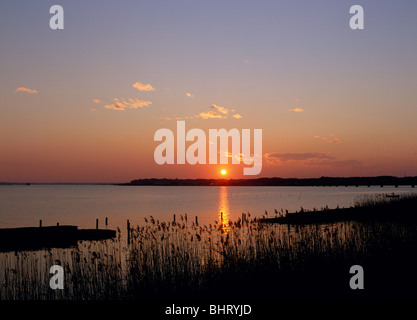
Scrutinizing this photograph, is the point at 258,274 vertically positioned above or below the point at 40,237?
above

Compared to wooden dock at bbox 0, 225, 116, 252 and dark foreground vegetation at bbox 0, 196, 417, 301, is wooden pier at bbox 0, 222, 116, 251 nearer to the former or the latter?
wooden dock at bbox 0, 225, 116, 252

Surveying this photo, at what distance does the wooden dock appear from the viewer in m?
33.0

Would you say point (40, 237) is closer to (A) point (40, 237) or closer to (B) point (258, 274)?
(A) point (40, 237)

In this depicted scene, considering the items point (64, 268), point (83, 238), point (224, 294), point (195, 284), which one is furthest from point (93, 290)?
point (83, 238)

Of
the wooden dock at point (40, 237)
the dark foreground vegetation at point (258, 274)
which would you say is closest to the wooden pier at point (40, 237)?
the wooden dock at point (40, 237)

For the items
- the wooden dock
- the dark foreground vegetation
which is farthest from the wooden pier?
the dark foreground vegetation

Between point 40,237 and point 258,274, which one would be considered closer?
point 258,274

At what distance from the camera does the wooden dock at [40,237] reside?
33000 millimetres

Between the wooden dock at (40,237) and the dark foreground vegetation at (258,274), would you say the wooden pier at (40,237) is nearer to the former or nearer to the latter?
the wooden dock at (40,237)

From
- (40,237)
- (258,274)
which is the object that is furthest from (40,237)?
(258,274)

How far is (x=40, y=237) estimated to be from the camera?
34.9 metres

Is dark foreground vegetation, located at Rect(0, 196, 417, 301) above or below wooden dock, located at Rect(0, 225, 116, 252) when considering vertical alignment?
above

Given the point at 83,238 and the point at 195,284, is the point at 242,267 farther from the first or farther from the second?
the point at 83,238
